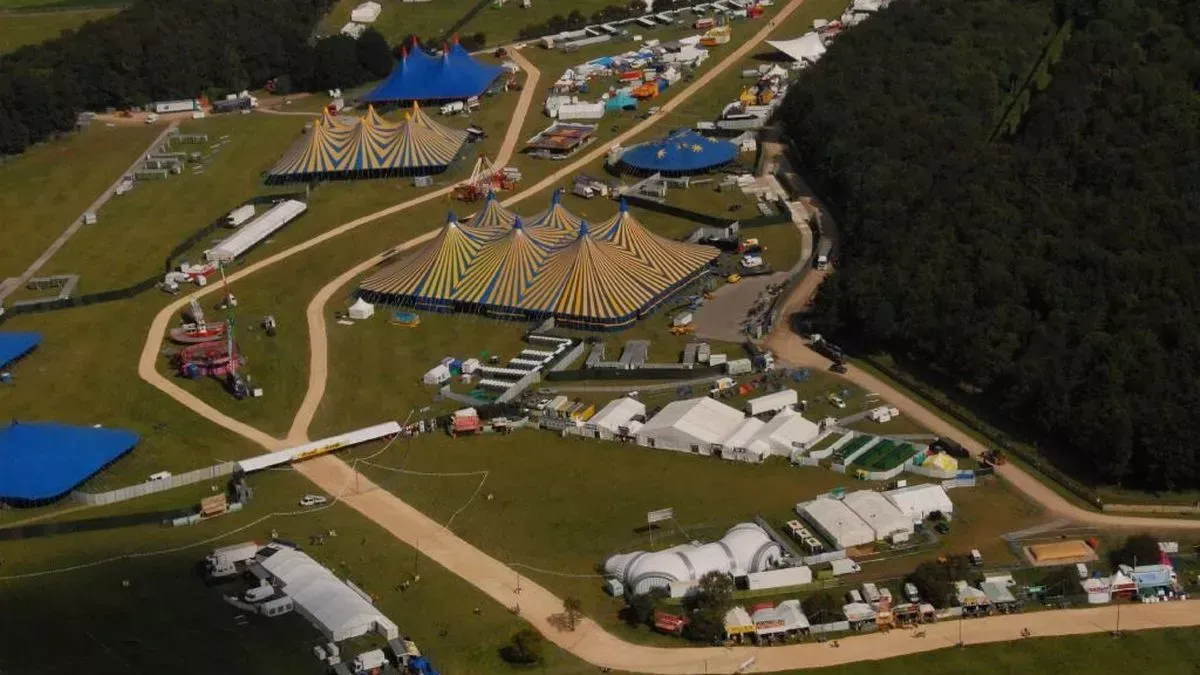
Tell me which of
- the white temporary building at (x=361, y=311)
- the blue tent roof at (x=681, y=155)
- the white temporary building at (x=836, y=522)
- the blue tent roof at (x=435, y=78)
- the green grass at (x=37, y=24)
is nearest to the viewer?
the white temporary building at (x=836, y=522)

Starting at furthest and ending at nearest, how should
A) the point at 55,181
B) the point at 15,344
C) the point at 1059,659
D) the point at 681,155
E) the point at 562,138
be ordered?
1. the point at 562,138
2. the point at 55,181
3. the point at 681,155
4. the point at 15,344
5. the point at 1059,659

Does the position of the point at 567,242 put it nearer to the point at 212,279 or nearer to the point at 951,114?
the point at 212,279

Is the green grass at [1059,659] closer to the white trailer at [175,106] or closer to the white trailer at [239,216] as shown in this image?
the white trailer at [239,216]

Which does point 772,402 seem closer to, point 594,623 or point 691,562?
point 691,562

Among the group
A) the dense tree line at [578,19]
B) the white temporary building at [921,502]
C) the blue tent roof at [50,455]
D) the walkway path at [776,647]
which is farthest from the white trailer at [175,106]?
the white temporary building at [921,502]

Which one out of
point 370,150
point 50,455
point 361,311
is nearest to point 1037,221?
point 361,311

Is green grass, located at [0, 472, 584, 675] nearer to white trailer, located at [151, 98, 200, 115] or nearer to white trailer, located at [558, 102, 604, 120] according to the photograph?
white trailer, located at [558, 102, 604, 120]

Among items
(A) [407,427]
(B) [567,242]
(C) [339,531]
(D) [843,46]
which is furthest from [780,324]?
(D) [843,46]

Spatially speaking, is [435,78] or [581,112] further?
[435,78]
